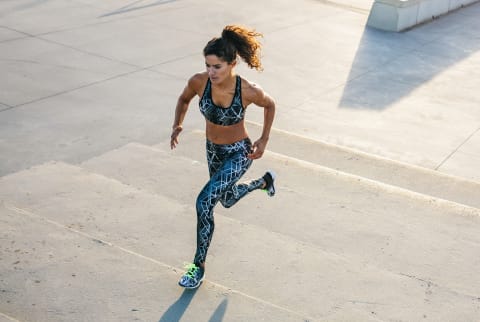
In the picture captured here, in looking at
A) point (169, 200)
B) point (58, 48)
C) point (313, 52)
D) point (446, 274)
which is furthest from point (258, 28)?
point (446, 274)

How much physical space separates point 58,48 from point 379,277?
803 cm

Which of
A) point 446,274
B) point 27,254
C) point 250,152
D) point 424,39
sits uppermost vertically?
point 250,152

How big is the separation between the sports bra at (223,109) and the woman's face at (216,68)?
19 cm

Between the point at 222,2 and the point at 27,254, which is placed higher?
the point at 27,254

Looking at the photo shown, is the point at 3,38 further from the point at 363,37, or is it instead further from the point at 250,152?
the point at 250,152

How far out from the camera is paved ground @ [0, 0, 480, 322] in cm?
491

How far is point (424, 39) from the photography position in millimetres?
14492

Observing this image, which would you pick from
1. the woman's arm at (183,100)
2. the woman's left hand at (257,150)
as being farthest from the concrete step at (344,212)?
the woman's arm at (183,100)

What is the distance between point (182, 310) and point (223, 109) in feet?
4.87

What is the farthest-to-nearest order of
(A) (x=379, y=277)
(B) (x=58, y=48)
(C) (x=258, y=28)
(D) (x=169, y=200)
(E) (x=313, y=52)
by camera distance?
(C) (x=258, y=28) < (E) (x=313, y=52) < (B) (x=58, y=48) < (D) (x=169, y=200) < (A) (x=379, y=277)

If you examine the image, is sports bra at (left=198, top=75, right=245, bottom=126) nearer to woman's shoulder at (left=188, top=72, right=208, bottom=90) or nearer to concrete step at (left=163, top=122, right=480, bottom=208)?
woman's shoulder at (left=188, top=72, right=208, bottom=90)

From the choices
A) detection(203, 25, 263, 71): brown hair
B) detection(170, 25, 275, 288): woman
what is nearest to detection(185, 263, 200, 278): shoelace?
detection(170, 25, 275, 288): woman

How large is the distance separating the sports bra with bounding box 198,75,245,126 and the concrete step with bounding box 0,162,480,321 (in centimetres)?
99

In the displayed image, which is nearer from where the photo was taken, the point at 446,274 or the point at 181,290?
the point at 181,290
